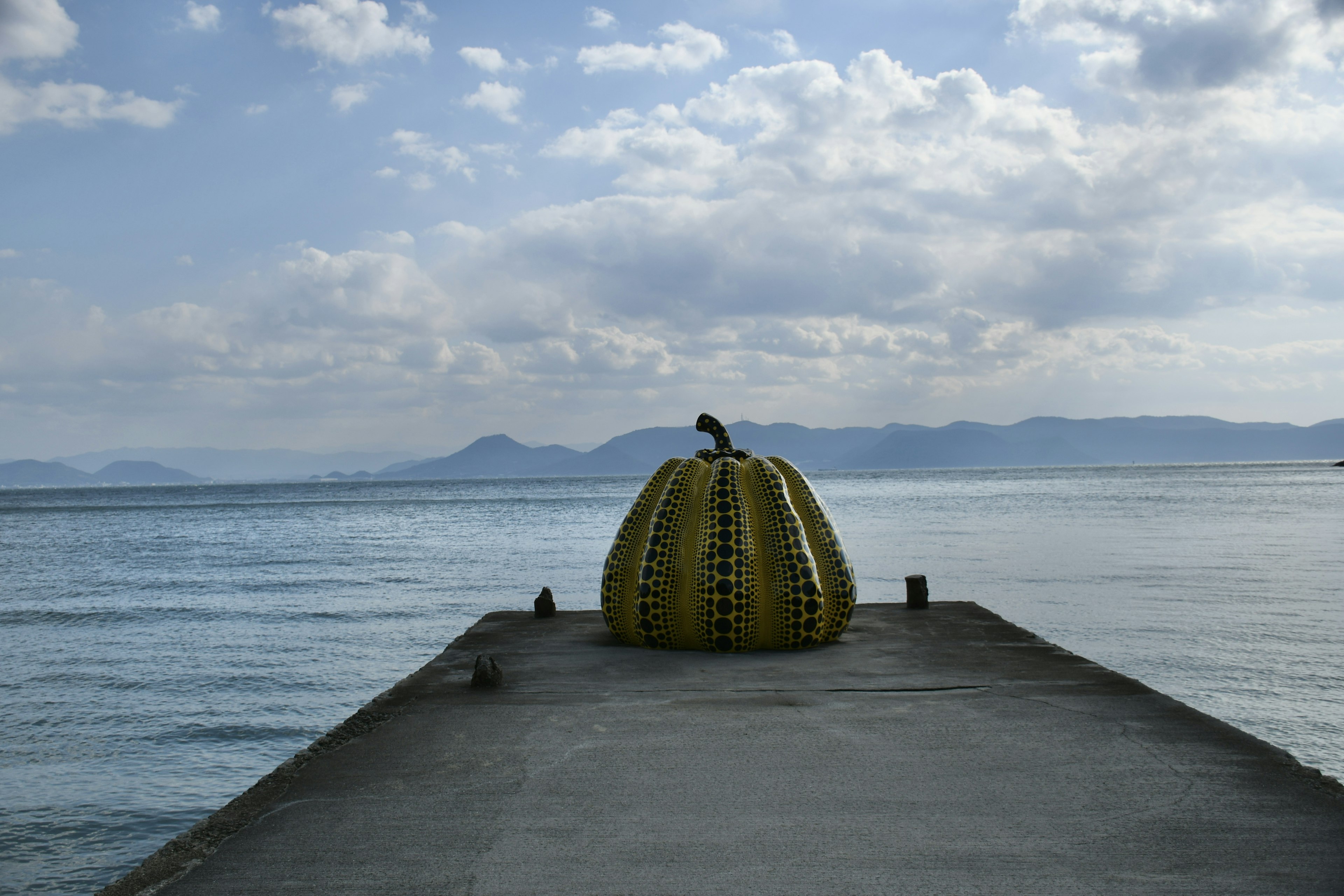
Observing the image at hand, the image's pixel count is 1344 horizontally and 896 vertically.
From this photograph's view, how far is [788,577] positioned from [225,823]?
4282 millimetres

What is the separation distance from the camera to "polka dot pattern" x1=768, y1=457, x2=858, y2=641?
7.16 metres

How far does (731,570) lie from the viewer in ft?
22.2

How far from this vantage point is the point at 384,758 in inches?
178

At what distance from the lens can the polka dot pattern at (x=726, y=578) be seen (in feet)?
22.3

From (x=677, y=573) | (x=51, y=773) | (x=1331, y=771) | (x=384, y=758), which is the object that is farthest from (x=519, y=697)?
(x=1331, y=771)

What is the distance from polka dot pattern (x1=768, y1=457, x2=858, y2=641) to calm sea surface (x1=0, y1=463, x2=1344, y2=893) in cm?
333

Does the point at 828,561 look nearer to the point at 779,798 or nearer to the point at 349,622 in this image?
the point at 779,798

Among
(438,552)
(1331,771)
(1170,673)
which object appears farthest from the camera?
(438,552)

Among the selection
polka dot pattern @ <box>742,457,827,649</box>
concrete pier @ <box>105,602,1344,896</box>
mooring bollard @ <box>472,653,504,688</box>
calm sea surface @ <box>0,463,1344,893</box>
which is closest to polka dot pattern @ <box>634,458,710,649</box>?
polka dot pattern @ <box>742,457,827,649</box>

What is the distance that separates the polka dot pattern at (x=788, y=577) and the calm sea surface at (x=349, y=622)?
3625 mm

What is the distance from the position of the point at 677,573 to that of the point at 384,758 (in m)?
2.94

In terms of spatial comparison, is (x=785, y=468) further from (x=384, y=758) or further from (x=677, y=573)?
(x=384, y=758)

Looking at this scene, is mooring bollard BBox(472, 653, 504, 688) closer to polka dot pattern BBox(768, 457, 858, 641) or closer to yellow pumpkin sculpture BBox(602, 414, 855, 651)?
yellow pumpkin sculpture BBox(602, 414, 855, 651)

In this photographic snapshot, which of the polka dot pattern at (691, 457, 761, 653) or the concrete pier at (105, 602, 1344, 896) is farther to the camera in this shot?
the polka dot pattern at (691, 457, 761, 653)
